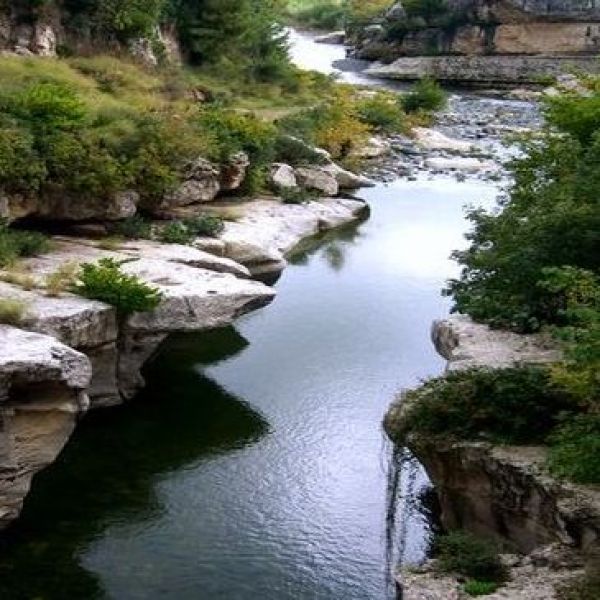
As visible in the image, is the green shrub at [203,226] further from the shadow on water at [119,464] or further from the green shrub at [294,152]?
the green shrub at [294,152]

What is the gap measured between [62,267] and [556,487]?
1080 centimetres

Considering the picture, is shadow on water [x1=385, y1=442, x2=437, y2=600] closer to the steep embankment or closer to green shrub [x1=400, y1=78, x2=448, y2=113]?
green shrub [x1=400, y1=78, x2=448, y2=113]

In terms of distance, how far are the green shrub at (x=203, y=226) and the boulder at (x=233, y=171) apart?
383 centimetres

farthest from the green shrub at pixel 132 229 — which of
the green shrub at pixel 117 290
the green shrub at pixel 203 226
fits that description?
the green shrub at pixel 117 290

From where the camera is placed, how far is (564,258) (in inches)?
644

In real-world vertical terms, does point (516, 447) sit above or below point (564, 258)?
below

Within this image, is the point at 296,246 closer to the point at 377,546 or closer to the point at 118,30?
the point at 118,30

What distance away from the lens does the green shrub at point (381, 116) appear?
46938 mm

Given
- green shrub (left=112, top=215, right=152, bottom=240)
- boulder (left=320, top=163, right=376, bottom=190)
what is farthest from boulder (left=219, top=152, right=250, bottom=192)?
boulder (left=320, top=163, right=376, bottom=190)

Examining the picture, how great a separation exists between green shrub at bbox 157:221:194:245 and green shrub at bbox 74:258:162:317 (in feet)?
17.3

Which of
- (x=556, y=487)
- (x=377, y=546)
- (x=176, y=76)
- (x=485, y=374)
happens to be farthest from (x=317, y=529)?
(x=176, y=76)

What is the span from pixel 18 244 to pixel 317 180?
16.0 meters

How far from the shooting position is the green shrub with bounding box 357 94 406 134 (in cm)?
4694

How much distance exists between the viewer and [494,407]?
529 inches
